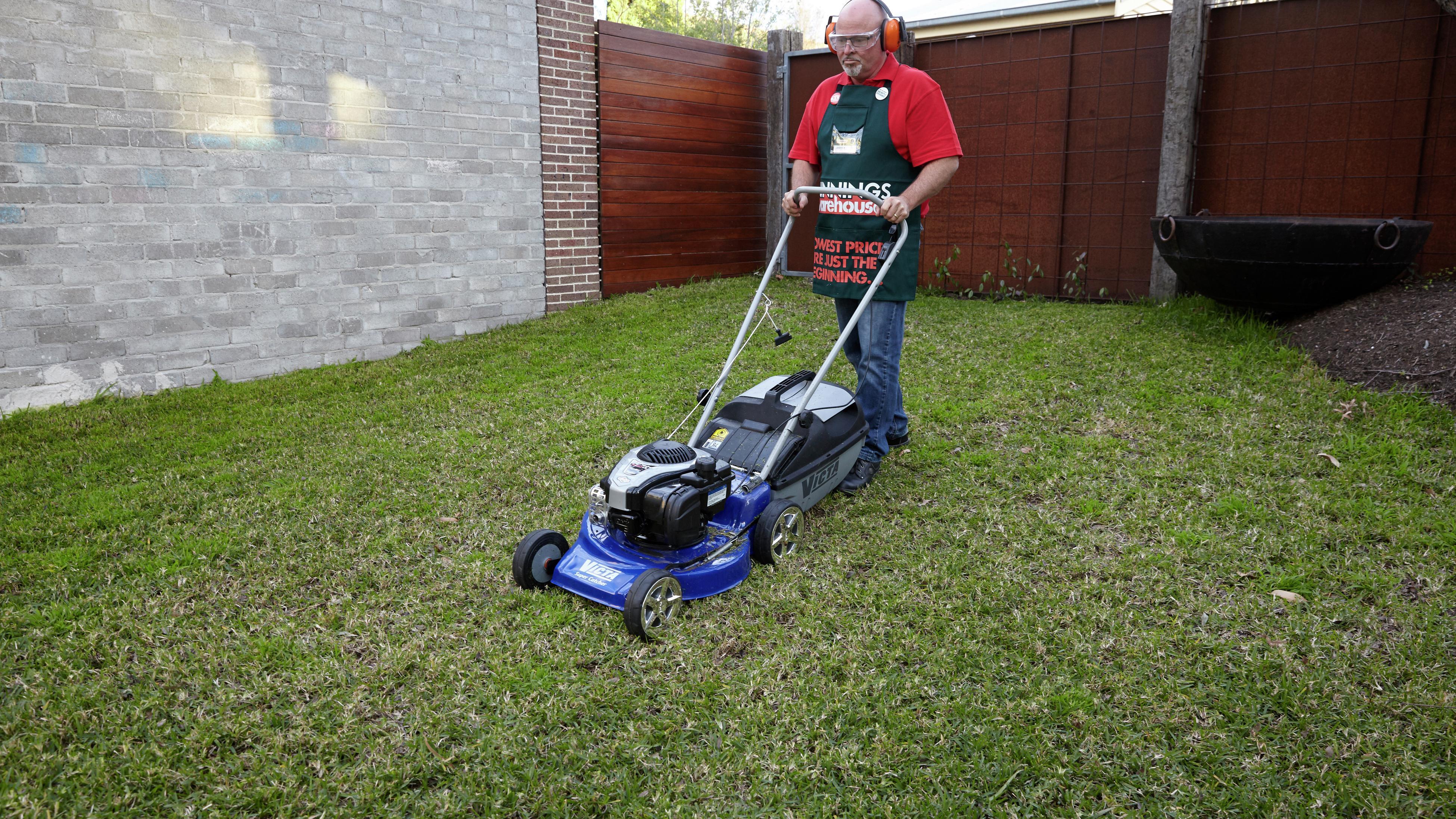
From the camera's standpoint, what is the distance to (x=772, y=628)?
2.64 m

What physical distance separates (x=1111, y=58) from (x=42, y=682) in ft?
24.9

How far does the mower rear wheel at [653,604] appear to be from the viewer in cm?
252

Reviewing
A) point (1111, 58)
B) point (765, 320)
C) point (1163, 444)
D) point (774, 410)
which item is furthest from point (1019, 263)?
point (774, 410)

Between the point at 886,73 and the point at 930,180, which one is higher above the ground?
the point at 886,73

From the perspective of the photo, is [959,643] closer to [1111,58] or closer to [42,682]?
[42,682]

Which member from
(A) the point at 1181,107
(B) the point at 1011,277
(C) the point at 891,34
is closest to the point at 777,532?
(C) the point at 891,34

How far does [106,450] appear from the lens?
162 inches

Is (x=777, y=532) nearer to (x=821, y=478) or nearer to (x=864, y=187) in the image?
(x=821, y=478)

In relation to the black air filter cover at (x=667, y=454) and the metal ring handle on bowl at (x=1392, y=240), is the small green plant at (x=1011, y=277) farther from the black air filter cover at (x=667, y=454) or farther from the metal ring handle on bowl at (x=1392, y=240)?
the black air filter cover at (x=667, y=454)

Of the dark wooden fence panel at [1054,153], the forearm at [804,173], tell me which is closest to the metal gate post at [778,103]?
the dark wooden fence panel at [1054,153]

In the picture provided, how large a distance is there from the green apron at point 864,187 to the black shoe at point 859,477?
0.69m

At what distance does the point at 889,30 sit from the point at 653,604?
2226 mm

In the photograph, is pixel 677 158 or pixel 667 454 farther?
pixel 677 158

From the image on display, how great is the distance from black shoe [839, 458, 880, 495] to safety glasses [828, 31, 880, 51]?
1.59 m
